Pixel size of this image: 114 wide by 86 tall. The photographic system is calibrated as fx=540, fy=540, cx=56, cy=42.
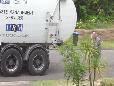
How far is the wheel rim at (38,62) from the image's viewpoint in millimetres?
18406

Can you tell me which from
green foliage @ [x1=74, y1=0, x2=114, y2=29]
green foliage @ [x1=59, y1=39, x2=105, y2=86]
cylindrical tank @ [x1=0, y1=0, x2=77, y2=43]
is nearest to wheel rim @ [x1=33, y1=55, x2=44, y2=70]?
cylindrical tank @ [x1=0, y1=0, x2=77, y2=43]

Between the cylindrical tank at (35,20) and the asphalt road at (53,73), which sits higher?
the cylindrical tank at (35,20)

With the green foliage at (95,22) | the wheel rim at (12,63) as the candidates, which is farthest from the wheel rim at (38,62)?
the green foliage at (95,22)

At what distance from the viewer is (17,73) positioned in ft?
59.6

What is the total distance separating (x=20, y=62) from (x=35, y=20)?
1492mm

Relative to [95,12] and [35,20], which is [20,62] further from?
[95,12]

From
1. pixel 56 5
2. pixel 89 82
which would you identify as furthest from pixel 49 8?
pixel 89 82

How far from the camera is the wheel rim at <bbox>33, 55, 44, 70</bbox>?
18.4 meters

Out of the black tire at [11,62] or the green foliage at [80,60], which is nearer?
the green foliage at [80,60]

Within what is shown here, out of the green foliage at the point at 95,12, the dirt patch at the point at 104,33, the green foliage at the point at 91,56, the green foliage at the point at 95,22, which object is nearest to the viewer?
the green foliage at the point at 91,56

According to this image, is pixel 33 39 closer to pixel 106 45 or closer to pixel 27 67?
pixel 27 67

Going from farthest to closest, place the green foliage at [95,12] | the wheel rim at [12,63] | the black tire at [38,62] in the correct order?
the green foliage at [95,12], the black tire at [38,62], the wheel rim at [12,63]

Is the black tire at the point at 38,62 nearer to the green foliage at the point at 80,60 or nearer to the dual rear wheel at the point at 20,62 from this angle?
the dual rear wheel at the point at 20,62

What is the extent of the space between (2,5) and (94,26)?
17863mm
